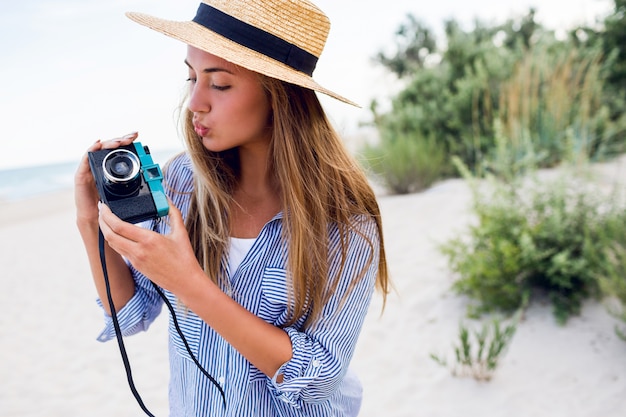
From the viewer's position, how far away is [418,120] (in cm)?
750

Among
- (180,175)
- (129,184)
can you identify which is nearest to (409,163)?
(180,175)

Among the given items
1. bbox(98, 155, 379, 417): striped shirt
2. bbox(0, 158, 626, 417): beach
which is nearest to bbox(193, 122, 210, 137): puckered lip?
bbox(98, 155, 379, 417): striped shirt

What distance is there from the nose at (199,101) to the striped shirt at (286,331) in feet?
1.08

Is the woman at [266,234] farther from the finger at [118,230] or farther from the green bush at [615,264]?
the green bush at [615,264]

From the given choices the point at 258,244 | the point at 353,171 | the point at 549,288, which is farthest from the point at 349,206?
the point at 549,288

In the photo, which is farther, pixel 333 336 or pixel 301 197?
pixel 301 197

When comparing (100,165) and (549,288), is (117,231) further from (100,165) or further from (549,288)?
(549,288)

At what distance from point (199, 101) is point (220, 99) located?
0.05 m

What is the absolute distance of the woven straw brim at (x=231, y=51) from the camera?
3.96ft

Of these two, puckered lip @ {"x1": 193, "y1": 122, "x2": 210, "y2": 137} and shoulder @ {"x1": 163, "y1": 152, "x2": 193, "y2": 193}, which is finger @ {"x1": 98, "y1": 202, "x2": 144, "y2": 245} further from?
shoulder @ {"x1": 163, "y1": 152, "x2": 193, "y2": 193}

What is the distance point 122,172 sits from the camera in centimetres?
111

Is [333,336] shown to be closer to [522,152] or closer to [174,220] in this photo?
[174,220]

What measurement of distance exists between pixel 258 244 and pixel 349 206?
26cm

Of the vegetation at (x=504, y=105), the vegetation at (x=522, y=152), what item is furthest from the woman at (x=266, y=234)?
the vegetation at (x=504, y=105)
